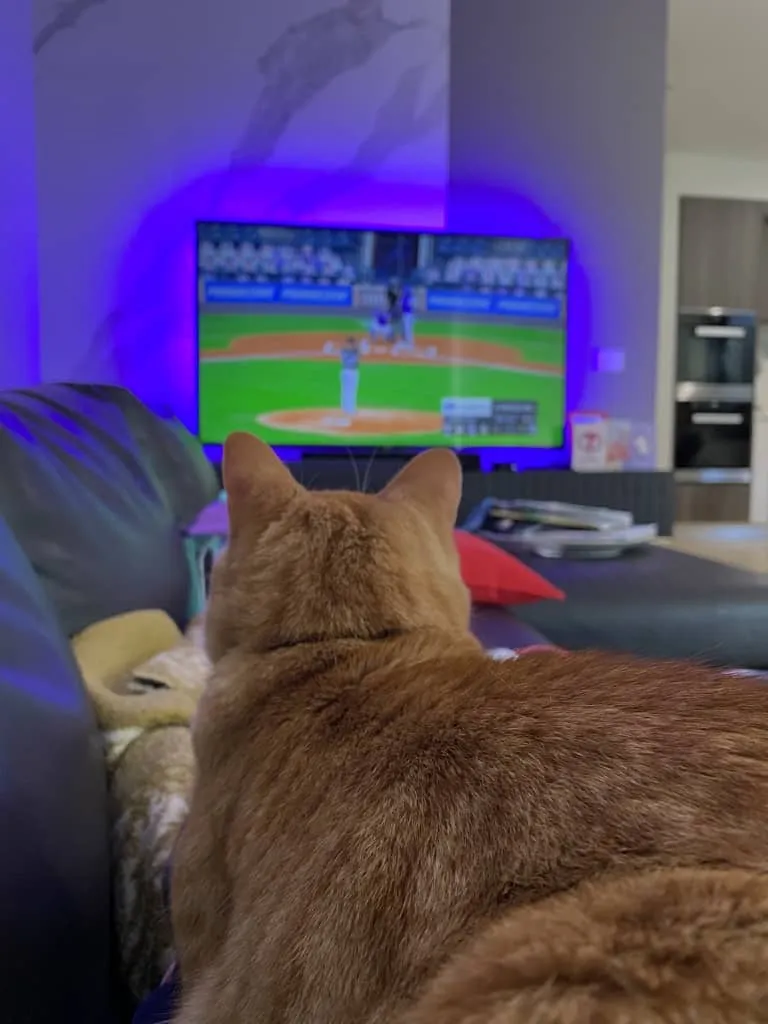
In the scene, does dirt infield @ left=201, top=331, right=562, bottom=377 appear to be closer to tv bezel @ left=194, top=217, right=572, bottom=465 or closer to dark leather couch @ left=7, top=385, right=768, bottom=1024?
tv bezel @ left=194, top=217, right=572, bottom=465

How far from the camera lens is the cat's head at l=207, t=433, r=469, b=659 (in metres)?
0.72

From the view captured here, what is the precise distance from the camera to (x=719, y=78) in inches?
180

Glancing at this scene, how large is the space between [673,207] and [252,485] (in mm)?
5703

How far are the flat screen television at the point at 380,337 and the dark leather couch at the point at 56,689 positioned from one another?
203cm

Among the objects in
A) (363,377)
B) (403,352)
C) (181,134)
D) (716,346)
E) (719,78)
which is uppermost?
(719,78)

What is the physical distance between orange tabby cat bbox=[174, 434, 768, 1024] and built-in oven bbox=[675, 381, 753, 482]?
5.42 metres

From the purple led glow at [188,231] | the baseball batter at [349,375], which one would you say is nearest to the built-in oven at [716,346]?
the purple led glow at [188,231]

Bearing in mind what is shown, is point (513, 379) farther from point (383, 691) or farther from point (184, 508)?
point (383, 691)

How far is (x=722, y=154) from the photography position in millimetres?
5773

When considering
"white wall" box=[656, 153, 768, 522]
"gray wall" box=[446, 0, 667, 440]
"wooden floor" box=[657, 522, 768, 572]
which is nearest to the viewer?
"wooden floor" box=[657, 522, 768, 572]

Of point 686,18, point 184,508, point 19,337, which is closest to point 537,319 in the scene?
point 686,18

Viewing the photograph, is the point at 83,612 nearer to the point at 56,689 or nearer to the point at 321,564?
the point at 56,689

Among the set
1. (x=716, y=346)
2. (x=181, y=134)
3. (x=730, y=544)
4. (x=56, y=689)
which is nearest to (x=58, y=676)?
(x=56, y=689)

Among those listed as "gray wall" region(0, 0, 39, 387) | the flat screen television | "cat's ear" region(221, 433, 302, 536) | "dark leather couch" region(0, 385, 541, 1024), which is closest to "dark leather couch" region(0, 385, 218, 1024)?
"dark leather couch" region(0, 385, 541, 1024)
